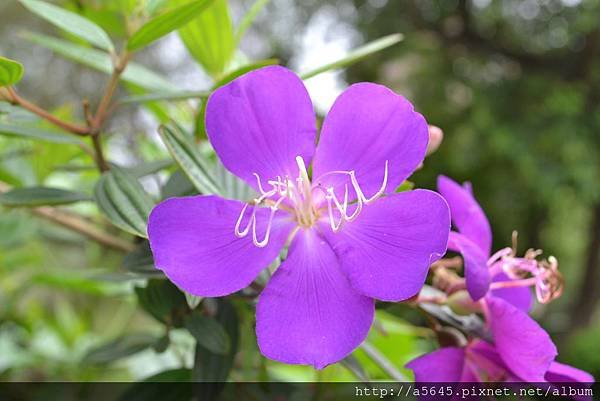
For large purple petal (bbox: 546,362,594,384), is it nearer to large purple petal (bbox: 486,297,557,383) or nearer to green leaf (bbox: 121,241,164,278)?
large purple petal (bbox: 486,297,557,383)

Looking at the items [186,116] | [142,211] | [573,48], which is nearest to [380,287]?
[142,211]

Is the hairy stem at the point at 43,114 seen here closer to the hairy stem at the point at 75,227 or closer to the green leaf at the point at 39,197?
the green leaf at the point at 39,197

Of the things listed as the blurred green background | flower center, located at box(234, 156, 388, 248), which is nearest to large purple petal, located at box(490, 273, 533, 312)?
flower center, located at box(234, 156, 388, 248)

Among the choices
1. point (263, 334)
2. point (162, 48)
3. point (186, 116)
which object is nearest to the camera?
point (263, 334)

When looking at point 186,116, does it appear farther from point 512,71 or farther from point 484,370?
point 512,71

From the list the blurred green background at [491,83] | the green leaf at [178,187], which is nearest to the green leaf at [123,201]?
the green leaf at [178,187]

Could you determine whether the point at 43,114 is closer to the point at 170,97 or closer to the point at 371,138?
the point at 170,97
